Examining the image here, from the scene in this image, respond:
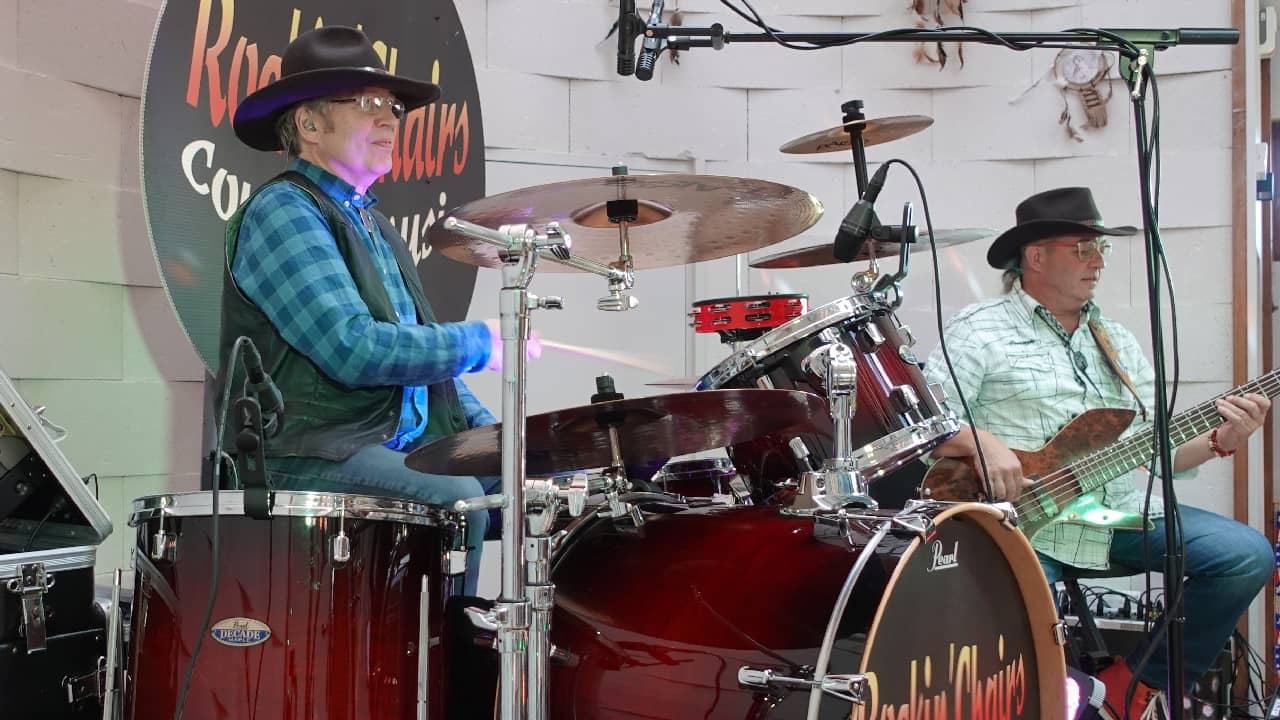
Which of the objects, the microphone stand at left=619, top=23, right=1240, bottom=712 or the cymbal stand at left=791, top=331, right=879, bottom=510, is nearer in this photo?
the cymbal stand at left=791, top=331, right=879, bottom=510

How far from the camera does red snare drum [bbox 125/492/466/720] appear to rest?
1.56 metres

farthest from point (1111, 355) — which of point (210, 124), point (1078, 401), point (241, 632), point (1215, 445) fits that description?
point (241, 632)

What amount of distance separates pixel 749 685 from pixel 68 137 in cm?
194

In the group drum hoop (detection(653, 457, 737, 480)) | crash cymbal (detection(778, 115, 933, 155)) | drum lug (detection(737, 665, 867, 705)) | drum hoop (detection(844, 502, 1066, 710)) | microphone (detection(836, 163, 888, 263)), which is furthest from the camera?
crash cymbal (detection(778, 115, 933, 155))

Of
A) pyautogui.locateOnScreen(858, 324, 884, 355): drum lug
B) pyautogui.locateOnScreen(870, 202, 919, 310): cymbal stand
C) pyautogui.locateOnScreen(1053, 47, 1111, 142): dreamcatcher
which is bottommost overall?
pyautogui.locateOnScreen(858, 324, 884, 355): drum lug

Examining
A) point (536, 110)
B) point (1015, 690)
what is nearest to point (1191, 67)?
point (536, 110)

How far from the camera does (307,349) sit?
77.2 inches

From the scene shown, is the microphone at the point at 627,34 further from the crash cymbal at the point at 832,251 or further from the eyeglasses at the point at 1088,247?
the eyeglasses at the point at 1088,247

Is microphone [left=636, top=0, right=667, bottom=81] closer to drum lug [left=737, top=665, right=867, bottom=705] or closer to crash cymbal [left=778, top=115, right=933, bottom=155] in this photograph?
crash cymbal [left=778, top=115, right=933, bottom=155]

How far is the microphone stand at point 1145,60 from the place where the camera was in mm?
1852

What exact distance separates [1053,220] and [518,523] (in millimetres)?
2224

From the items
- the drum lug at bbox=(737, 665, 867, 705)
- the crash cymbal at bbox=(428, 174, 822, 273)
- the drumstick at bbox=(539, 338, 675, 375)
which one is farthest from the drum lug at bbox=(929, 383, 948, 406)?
the drumstick at bbox=(539, 338, 675, 375)

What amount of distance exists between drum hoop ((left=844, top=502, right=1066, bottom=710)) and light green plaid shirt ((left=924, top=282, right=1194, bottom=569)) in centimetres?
113

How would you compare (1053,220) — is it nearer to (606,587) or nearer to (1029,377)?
(1029,377)
